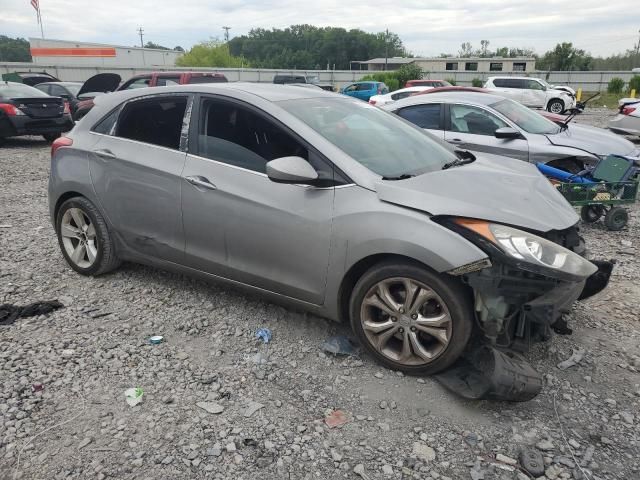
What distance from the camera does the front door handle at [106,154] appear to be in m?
4.00

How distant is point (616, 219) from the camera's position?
A: 6.01m

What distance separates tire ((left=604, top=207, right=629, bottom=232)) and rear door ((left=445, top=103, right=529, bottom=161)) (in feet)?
4.72

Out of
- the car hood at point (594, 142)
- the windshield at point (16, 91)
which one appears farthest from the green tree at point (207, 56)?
the car hood at point (594, 142)

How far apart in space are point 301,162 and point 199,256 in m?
1.15

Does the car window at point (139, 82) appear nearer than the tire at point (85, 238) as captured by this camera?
No

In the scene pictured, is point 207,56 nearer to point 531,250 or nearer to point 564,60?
point 564,60

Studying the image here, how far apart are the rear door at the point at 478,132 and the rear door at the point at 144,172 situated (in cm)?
457

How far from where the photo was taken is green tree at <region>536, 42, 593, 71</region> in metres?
59.1

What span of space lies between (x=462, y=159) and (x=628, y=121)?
10504 millimetres

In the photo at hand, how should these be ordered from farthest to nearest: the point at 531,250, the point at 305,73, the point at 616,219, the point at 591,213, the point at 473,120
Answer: the point at 305,73 → the point at 473,120 → the point at 591,213 → the point at 616,219 → the point at 531,250

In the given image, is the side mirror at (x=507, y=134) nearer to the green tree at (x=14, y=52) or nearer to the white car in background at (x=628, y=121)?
the white car in background at (x=628, y=121)

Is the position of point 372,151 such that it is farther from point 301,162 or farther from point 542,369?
point 542,369

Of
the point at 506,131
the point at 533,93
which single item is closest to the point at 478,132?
the point at 506,131

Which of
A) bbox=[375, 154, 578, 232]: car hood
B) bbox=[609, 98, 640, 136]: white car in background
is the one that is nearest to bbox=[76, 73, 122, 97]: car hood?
bbox=[609, 98, 640, 136]: white car in background
